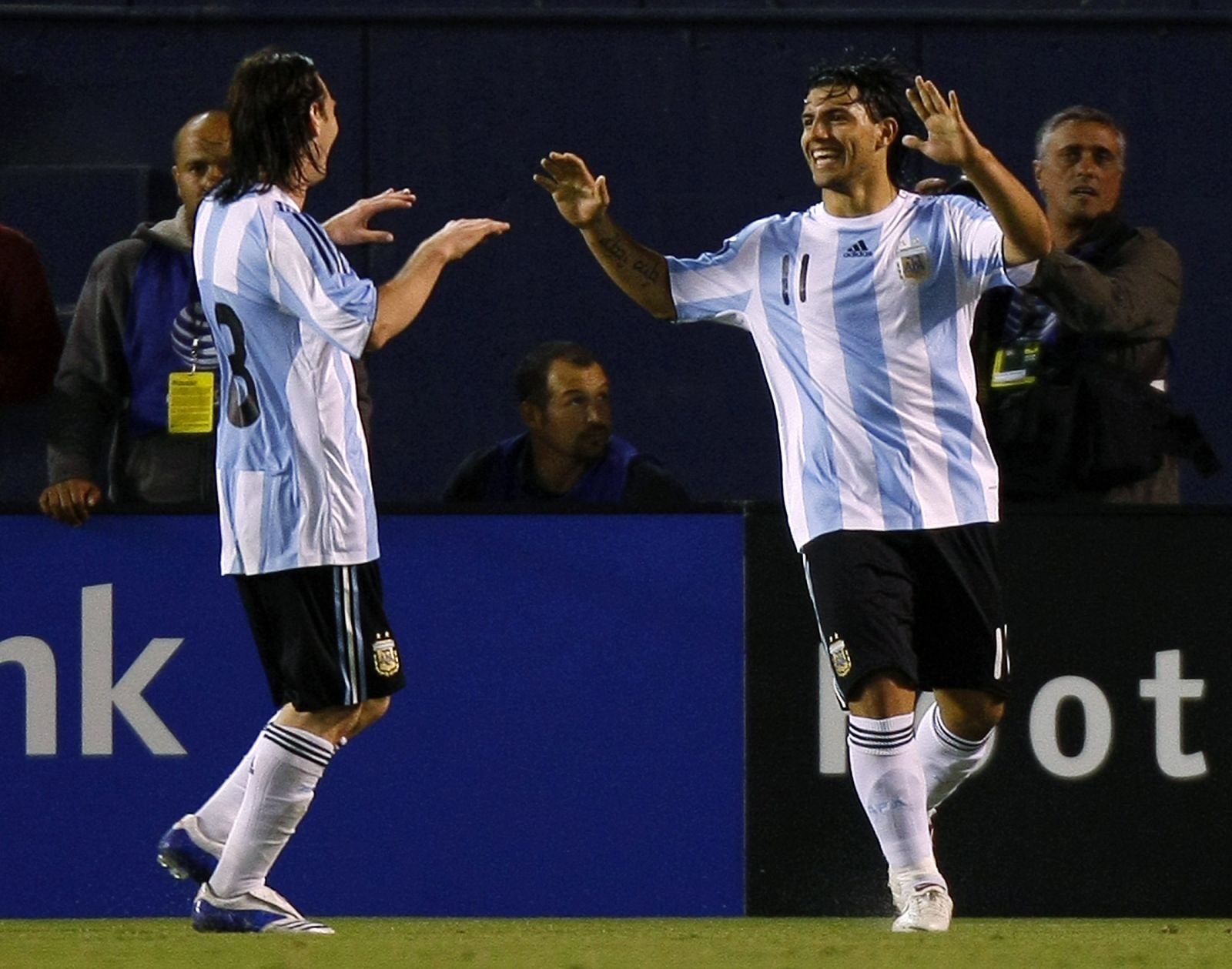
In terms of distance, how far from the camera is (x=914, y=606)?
17.6 feet

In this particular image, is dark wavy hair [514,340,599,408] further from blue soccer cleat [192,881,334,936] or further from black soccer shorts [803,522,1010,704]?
blue soccer cleat [192,881,334,936]

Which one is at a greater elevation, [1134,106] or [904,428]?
[1134,106]

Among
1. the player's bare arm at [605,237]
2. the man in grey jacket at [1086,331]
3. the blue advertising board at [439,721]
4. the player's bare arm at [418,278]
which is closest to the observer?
the player's bare arm at [418,278]

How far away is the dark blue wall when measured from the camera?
857 centimetres

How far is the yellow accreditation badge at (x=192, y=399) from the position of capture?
19.8 feet

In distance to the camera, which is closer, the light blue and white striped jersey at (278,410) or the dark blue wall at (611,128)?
the light blue and white striped jersey at (278,410)

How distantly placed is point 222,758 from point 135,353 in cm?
105

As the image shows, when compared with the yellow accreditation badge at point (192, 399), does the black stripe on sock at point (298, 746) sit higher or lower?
lower

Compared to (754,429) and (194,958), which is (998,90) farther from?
(194,958)

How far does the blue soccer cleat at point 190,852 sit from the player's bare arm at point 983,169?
2139mm

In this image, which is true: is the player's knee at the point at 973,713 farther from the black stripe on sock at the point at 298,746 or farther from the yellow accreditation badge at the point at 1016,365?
the black stripe on sock at the point at 298,746

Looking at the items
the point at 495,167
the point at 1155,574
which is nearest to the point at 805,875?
the point at 1155,574

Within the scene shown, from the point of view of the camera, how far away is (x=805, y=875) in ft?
20.0

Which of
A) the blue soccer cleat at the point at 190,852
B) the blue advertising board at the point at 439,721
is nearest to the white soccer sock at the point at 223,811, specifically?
the blue soccer cleat at the point at 190,852
